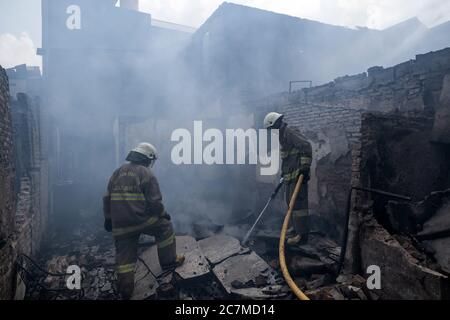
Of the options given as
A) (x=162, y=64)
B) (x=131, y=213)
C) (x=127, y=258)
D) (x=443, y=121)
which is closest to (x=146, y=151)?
(x=131, y=213)

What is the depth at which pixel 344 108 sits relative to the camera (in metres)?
6.31

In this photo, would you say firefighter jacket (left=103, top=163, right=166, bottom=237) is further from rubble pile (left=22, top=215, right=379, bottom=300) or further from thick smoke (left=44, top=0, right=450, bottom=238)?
thick smoke (left=44, top=0, right=450, bottom=238)

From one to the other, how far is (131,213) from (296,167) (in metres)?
2.77

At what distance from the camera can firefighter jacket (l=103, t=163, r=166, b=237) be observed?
164 inches

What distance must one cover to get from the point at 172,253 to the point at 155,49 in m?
16.5

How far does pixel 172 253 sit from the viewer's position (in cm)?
459

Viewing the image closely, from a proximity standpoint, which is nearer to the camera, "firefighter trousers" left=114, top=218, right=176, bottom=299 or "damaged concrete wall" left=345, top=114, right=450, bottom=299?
"damaged concrete wall" left=345, top=114, right=450, bottom=299

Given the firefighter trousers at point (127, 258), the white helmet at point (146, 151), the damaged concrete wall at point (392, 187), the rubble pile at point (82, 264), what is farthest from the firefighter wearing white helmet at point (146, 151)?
the damaged concrete wall at point (392, 187)

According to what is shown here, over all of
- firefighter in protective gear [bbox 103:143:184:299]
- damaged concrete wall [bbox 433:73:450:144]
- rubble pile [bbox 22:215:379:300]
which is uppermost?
damaged concrete wall [bbox 433:73:450:144]

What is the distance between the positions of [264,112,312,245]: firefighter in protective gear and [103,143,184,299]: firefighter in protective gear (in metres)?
2.15

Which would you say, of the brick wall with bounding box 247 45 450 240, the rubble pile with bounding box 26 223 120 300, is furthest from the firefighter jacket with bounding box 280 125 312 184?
the rubble pile with bounding box 26 223 120 300

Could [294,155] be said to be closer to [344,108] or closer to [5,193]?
[344,108]
